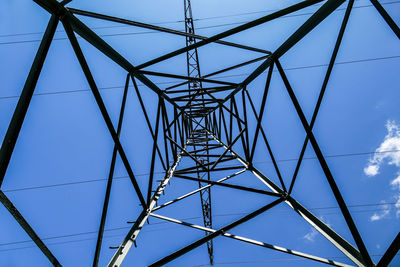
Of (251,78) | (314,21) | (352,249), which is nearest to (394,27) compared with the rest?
(314,21)

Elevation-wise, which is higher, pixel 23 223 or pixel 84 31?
pixel 84 31

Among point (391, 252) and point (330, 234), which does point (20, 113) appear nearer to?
point (391, 252)

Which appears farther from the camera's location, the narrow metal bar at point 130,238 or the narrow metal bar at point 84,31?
the narrow metal bar at point 130,238

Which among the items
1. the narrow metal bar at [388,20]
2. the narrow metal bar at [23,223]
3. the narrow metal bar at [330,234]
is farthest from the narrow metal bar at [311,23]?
the narrow metal bar at [23,223]

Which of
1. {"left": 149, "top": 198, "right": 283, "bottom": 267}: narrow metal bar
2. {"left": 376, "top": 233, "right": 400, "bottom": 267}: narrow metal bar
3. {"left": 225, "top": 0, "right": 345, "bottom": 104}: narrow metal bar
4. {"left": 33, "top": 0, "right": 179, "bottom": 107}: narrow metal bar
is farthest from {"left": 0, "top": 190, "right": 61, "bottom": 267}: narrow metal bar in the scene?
{"left": 225, "top": 0, "right": 345, "bottom": 104}: narrow metal bar

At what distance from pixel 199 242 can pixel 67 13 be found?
3.68 meters

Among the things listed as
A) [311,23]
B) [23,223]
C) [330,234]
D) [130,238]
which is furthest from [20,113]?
[330,234]

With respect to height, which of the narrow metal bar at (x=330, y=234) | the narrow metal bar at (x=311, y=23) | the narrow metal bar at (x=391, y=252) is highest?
the narrow metal bar at (x=311, y=23)

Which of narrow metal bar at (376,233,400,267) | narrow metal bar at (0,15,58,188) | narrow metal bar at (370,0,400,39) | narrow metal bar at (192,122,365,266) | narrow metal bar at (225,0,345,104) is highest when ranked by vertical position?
narrow metal bar at (225,0,345,104)

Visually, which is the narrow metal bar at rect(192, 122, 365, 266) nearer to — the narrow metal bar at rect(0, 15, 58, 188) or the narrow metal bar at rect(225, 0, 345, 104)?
the narrow metal bar at rect(225, 0, 345, 104)

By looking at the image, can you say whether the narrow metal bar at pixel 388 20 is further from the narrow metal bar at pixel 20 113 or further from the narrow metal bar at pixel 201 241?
the narrow metal bar at pixel 20 113

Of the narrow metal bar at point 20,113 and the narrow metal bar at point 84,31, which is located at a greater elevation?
the narrow metal bar at point 84,31

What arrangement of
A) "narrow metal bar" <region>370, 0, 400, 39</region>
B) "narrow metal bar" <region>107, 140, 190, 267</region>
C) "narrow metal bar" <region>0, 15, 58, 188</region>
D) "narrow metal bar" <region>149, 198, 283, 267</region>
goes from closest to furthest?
1. "narrow metal bar" <region>0, 15, 58, 188</region>
2. "narrow metal bar" <region>370, 0, 400, 39</region>
3. "narrow metal bar" <region>107, 140, 190, 267</region>
4. "narrow metal bar" <region>149, 198, 283, 267</region>

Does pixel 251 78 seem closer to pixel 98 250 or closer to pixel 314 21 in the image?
pixel 314 21
